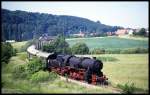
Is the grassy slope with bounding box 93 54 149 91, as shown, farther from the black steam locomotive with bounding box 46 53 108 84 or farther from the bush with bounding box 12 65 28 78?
the bush with bounding box 12 65 28 78

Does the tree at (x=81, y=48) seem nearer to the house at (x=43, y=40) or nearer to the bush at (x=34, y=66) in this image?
the house at (x=43, y=40)

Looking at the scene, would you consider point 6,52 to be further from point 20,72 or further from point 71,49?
point 71,49

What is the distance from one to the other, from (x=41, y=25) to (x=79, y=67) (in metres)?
13.9

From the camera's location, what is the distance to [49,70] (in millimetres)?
34625

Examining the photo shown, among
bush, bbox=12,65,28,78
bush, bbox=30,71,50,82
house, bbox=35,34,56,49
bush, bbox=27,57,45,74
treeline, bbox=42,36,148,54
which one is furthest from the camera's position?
house, bbox=35,34,56,49

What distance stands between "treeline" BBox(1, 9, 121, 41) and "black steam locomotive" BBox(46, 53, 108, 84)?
7027 mm

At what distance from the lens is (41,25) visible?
4222 centimetres

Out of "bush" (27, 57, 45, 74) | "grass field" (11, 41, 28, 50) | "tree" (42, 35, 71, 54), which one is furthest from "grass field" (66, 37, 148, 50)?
"bush" (27, 57, 45, 74)

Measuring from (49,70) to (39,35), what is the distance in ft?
29.2

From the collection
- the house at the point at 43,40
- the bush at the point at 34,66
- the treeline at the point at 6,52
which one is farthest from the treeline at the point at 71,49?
the bush at the point at 34,66

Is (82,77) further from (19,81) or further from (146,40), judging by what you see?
(146,40)

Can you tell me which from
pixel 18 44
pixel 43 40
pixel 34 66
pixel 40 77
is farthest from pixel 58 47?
pixel 40 77

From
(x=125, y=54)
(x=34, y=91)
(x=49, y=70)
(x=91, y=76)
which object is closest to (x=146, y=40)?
(x=125, y=54)

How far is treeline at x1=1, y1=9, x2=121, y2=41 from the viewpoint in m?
38.7
